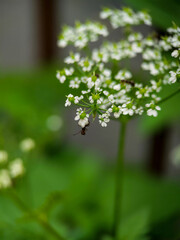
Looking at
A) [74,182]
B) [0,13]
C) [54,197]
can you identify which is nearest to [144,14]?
[54,197]

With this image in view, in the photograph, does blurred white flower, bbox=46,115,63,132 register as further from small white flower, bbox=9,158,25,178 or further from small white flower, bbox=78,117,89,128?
small white flower, bbox=78,117,89,128

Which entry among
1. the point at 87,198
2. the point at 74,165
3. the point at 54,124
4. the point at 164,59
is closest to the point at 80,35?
the point at 164,59

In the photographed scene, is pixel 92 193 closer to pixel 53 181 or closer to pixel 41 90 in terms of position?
pixel 53 181

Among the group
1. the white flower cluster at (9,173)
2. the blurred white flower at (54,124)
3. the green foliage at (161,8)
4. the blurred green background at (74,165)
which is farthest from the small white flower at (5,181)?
the green foliage at (161,8)

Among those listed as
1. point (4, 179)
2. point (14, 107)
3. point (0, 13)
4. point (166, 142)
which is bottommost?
→ point (4, 179)

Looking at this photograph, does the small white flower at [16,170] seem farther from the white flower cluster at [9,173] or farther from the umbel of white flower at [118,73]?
the umbel of white flower at [118,73]

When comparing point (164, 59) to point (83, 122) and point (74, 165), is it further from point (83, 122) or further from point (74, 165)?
point (74, 165)
